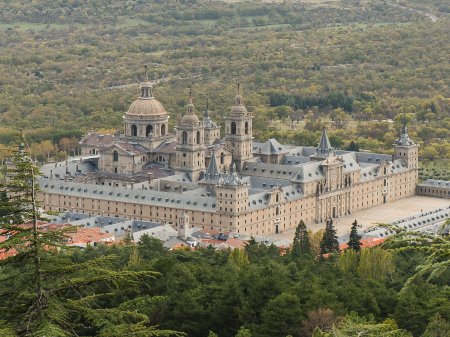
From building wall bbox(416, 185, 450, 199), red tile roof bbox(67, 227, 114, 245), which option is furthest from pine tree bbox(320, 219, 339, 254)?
building wall bbox(416, 185, 450, 199)

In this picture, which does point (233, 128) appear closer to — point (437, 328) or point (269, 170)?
point (269, 170)

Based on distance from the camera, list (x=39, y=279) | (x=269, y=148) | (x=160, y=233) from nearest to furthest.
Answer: (x=39, y=279) < (x=160, y=233) < (x=269, y=148)

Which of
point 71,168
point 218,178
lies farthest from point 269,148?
point 71,168

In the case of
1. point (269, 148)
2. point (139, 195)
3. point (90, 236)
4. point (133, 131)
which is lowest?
point (90, 236)

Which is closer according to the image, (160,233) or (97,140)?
(160,233)

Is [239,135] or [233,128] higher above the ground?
[233,128]

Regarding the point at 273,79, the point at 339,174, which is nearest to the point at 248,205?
the point at 339,174

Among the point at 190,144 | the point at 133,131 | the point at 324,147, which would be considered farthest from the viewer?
the point at 324,147
